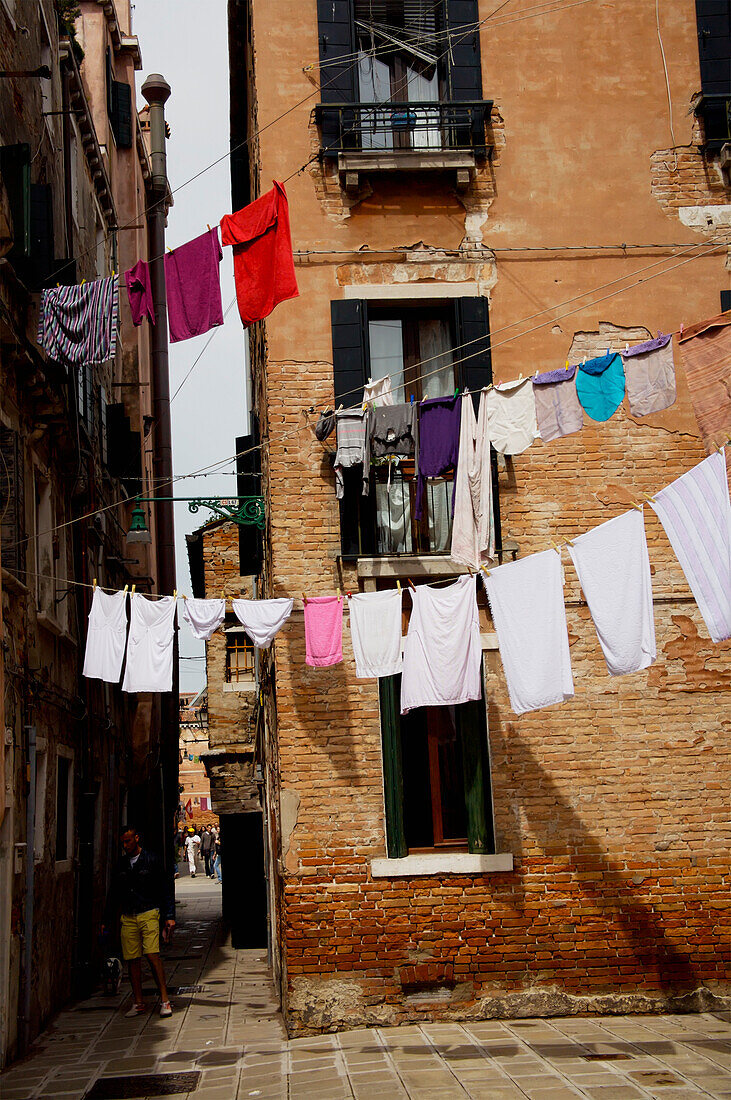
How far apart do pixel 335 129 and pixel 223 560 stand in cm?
1428

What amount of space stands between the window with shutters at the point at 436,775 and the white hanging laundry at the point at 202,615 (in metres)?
1.62

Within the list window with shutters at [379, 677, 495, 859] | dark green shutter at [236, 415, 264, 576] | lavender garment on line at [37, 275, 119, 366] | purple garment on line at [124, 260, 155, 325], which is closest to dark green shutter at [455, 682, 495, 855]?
window with shutters at [379, 677, 495, 859]

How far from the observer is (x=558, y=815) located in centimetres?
1029

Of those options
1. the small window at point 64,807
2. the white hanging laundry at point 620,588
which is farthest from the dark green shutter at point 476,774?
the small window at point 64,807

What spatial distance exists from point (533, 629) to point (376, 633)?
145 cm

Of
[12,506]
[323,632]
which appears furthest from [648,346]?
[12,506]

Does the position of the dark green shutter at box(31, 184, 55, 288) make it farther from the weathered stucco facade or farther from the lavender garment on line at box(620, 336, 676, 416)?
the lavender garment on line at box(620, 336, 676, 416)

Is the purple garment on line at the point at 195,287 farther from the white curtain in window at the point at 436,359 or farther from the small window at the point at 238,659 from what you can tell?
the small window at the point at 238,659

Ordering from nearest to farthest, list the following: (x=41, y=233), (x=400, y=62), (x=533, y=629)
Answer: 1. (x=533, y=629)
2. (x=400, y=62)
3. (x=41, y=233)

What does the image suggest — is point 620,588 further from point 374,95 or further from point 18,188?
point 18,188

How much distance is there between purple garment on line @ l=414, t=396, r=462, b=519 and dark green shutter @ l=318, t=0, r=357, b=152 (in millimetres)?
2925

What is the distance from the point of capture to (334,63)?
11148 millimetres

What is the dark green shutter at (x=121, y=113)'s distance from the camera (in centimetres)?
2303

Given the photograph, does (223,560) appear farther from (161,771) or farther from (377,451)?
(377,451)
